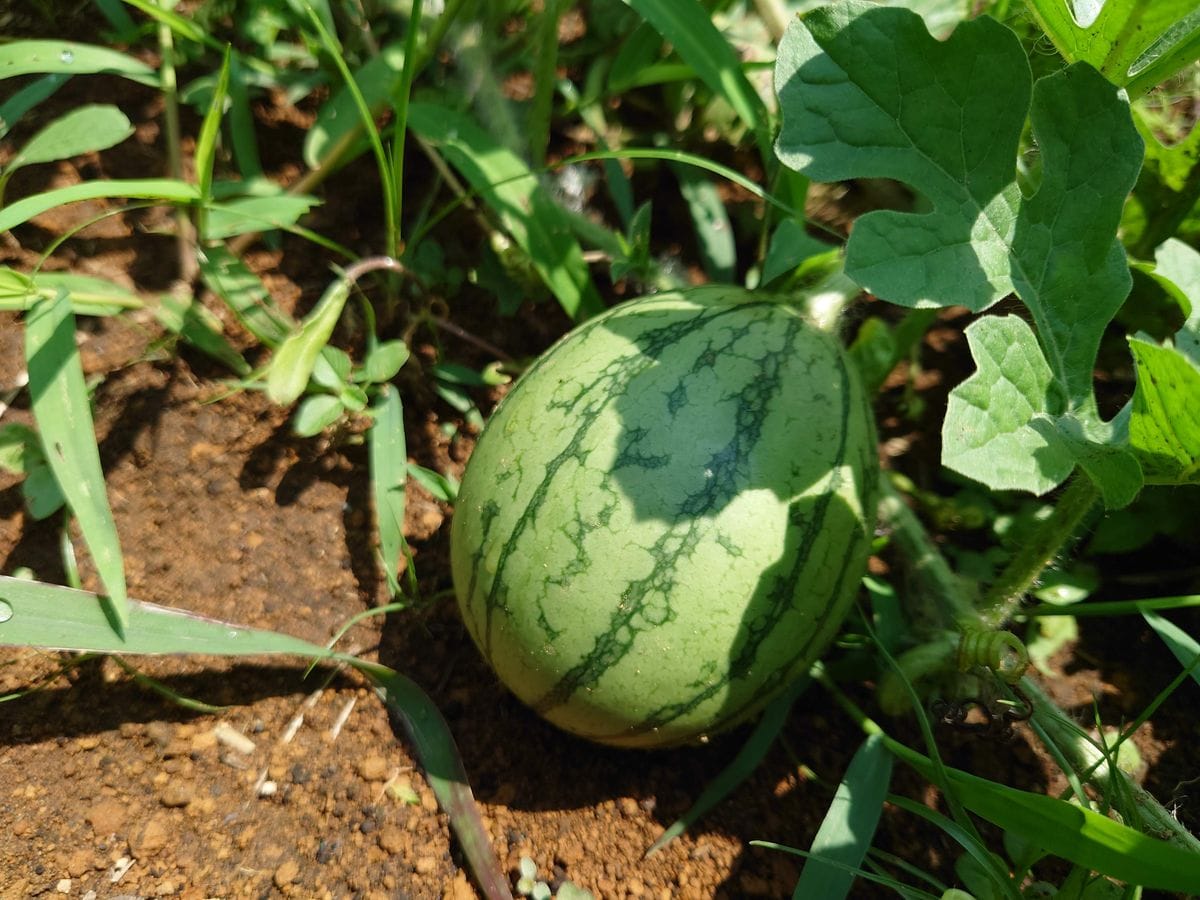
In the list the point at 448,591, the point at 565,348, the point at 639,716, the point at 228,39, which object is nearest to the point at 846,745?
the point at 639,716

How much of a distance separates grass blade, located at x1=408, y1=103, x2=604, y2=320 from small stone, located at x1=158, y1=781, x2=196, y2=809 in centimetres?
128

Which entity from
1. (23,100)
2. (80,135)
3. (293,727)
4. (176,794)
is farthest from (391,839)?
(23,100)

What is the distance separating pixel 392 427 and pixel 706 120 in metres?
1.33

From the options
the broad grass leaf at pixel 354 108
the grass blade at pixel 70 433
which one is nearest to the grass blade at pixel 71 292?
the grass blade at pixel 70 433

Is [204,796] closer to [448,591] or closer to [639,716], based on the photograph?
[448,591]

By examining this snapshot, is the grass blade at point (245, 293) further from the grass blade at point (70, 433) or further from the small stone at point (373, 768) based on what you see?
the small stone at point (373, 768)

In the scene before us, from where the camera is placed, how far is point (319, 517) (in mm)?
2201

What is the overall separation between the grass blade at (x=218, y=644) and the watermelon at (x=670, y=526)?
0.84ft

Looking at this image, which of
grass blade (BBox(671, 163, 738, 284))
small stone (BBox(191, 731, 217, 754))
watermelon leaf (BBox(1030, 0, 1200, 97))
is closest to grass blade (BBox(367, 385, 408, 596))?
small stone (BBox(191, 731, 217, 754))

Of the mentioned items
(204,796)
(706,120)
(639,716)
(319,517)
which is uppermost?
(706,120)

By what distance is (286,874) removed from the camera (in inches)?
68.6

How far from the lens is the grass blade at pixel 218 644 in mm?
1691

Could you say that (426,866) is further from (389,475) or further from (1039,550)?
(1039,550)

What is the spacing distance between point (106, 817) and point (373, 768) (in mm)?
473
